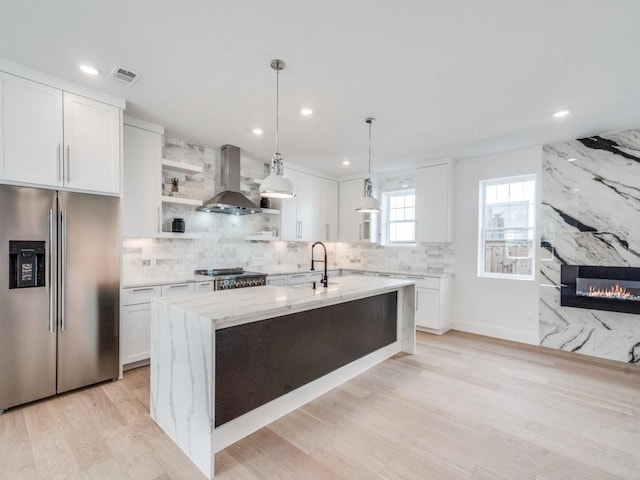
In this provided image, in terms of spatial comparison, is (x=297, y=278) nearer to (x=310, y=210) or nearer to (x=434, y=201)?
(x=310, y=210)

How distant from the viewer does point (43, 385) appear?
2607 mm

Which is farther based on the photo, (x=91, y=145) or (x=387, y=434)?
(x=91, y=145)

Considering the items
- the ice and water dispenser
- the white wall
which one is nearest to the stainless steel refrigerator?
the ice and water dispenser

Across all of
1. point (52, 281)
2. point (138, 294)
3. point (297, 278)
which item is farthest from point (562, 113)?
point (52, 281)

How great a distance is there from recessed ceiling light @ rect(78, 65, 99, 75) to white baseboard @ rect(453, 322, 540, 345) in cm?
555

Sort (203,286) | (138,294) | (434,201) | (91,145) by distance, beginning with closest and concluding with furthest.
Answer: (91,145), (138,294), (203,286), (434,201)

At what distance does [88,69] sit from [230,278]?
8.29 feet

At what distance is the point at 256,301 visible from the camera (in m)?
2.26

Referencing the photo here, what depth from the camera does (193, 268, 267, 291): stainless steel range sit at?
394 cm

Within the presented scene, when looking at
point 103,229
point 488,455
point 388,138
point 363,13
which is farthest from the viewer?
point 388,138

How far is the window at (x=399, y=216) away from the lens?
5.74m

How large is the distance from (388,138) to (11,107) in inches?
148

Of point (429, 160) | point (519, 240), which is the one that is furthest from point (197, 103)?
point (519, 240)

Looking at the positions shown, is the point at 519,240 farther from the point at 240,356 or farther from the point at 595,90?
the point at 240,356
